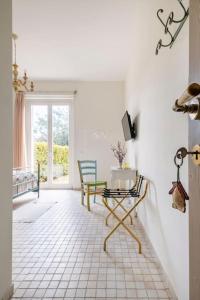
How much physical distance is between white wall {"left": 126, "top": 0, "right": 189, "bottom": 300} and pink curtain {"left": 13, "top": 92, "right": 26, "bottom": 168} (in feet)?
12.1

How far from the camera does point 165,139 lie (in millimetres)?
1773

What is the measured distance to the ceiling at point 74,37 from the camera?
2.84 meters

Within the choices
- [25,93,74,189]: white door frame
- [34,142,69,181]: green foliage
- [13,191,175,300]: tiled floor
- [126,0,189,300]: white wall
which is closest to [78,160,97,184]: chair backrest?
[25,93,74,189]: white door frame

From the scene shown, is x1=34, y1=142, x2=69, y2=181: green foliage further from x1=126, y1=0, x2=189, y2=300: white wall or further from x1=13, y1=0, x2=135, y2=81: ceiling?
x1=126, y1=0, x2=189, y2=300: white wall

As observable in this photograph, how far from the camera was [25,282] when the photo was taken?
176cm

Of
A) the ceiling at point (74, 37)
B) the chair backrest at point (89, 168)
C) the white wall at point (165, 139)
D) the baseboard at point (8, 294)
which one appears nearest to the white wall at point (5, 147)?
the baseboard at point (8, 294)

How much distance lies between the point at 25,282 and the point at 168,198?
1287mm

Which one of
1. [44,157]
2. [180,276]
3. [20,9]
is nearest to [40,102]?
[44,157]

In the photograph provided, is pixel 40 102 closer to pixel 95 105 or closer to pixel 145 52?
pixel 95 105

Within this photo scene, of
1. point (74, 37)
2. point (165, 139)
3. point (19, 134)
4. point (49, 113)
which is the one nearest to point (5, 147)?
point (165, 139)

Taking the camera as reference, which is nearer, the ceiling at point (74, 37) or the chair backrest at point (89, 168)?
the ceiling at point (74, 37)

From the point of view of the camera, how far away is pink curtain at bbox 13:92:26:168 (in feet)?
17.9

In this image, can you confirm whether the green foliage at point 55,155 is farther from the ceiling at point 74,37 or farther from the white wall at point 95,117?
the ceiling at point 74,37

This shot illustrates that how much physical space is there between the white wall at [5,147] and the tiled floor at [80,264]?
301mm
